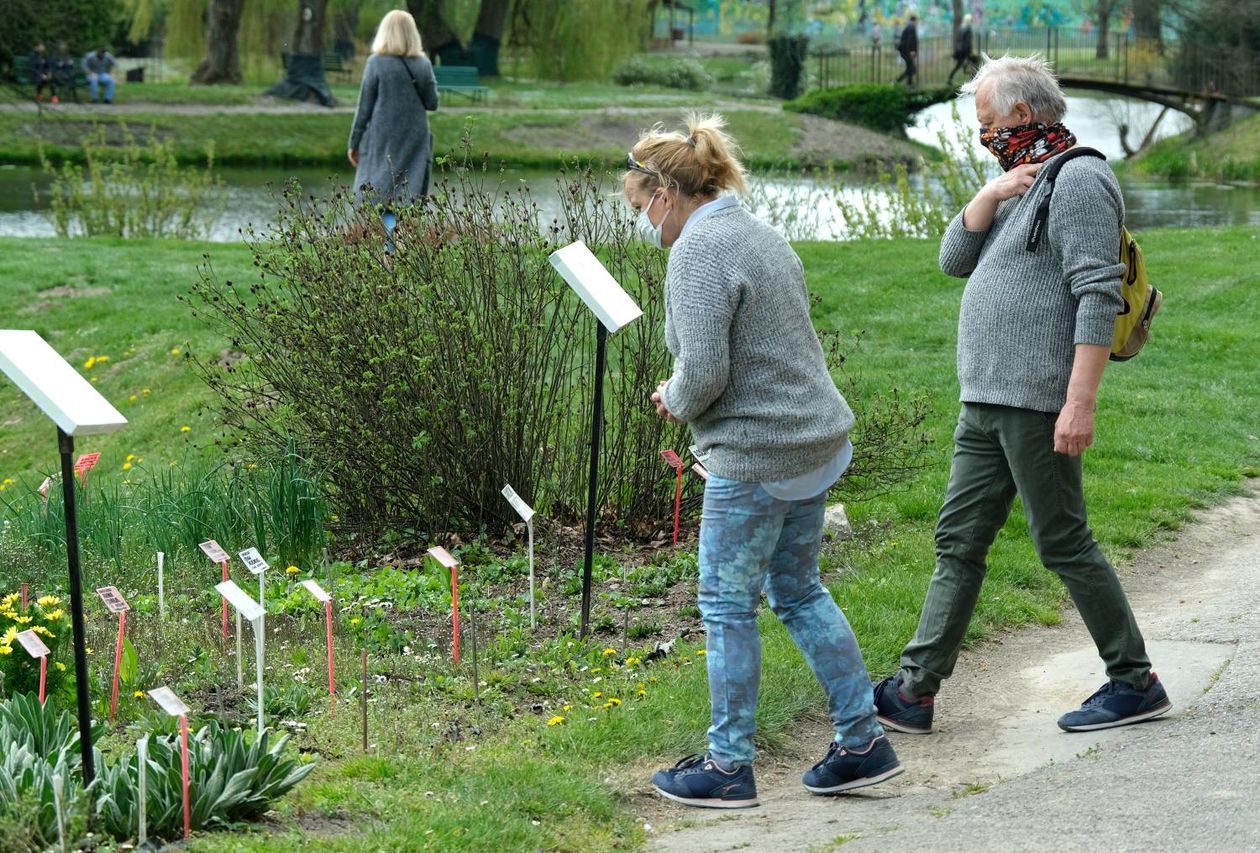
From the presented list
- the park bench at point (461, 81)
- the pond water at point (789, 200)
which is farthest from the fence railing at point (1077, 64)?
the park bench at point (461, 81)

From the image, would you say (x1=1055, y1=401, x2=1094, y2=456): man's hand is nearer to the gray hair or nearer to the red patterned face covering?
the red patterned face covering

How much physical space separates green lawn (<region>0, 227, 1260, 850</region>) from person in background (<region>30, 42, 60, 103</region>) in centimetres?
2651

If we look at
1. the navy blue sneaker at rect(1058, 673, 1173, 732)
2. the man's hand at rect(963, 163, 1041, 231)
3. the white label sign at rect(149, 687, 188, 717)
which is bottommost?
the navy blue sneaker at rect(1058, 673, 1173, 732)

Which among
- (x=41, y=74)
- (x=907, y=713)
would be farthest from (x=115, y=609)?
(x=41, y=74)

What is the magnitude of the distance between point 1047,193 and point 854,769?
5.30 ft

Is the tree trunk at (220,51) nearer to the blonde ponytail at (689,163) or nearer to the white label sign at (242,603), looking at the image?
the white label sign at (242,603)

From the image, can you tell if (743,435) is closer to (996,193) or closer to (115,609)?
(996,193)

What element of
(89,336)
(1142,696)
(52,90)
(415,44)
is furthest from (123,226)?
(52,90)

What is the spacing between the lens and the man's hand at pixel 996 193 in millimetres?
4363

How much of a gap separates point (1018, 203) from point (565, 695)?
2058 millimetres

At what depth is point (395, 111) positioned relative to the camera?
10.8 meters

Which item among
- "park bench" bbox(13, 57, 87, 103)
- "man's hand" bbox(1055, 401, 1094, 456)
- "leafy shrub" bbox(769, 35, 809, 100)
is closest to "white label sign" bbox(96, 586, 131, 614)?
"man's hand" bbox(1055, 401, 1094, 456)

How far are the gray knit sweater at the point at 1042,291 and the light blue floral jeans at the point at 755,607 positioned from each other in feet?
2.24

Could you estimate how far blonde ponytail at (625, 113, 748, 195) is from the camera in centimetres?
402
